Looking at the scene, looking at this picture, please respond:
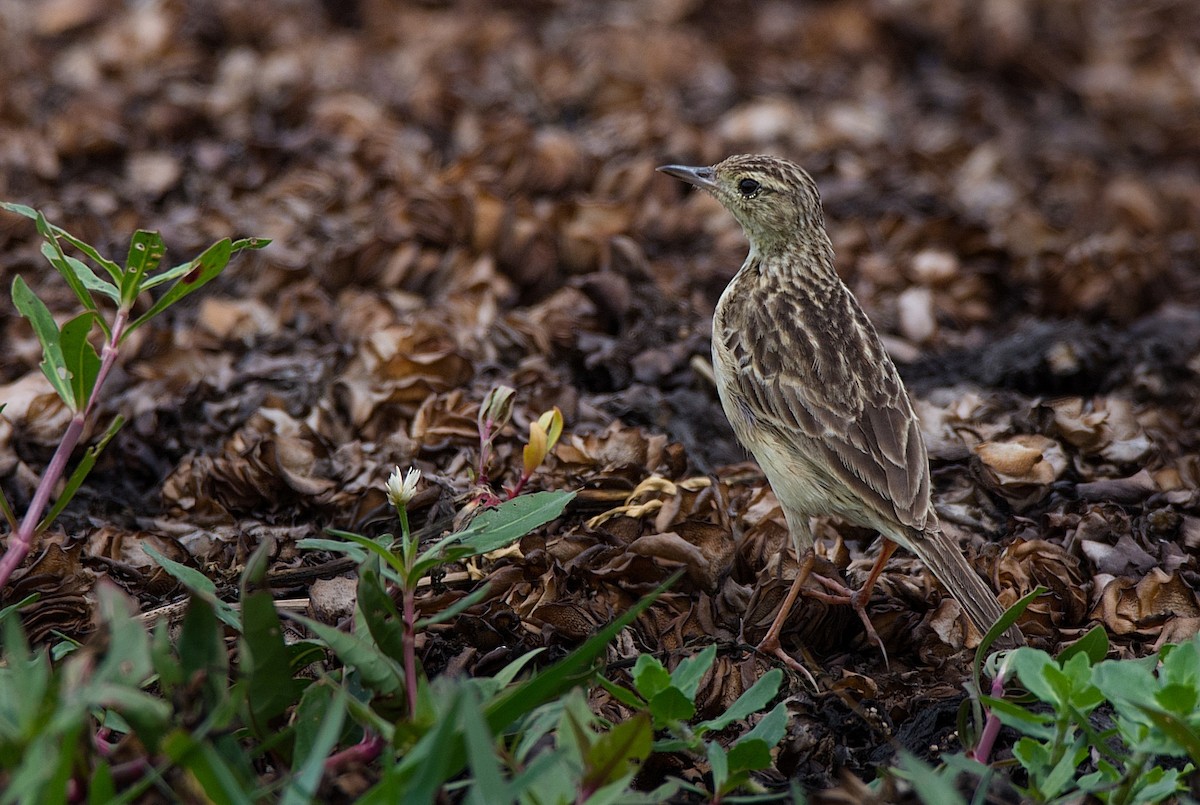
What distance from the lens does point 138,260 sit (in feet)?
11.2

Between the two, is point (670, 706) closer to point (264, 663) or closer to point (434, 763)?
point (434, 763)

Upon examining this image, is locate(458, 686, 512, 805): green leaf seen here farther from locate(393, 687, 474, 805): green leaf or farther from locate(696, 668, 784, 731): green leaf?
locate(696, 668, 784, 731): green leaf

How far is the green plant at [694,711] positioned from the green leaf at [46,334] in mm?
1681

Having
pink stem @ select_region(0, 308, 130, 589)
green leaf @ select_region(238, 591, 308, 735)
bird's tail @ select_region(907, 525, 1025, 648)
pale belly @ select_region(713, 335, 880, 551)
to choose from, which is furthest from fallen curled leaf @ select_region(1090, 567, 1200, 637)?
pink stem @ select_region(0, 308, 130, 589)

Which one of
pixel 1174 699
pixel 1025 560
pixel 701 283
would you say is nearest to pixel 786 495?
pixel 1025 560

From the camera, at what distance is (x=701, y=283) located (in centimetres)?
617

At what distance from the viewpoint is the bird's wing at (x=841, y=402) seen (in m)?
4.09

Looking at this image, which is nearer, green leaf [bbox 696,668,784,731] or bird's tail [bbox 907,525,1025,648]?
green leaf [bbox 696,668,784,731]

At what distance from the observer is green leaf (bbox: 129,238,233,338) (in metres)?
3.38

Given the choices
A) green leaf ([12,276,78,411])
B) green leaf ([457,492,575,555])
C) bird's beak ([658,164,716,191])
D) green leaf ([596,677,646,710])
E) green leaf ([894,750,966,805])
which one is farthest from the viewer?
bird's beak ([658,164,716,191])

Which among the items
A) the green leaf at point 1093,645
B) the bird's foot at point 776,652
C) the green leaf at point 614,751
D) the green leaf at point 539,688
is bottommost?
the bird's foot at point 776,652

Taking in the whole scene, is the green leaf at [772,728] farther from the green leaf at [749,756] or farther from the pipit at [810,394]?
the pipit at [810,394]

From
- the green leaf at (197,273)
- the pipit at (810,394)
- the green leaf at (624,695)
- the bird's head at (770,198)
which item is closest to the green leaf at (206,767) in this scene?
the green leaf at (624,695)

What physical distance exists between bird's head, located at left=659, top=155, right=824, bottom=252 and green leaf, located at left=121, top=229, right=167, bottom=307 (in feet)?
7.48
